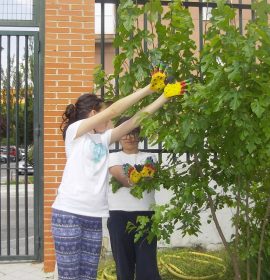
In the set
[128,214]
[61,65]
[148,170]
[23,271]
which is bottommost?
[23,271]

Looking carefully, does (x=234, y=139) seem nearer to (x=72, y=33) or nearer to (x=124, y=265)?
(x=124, y=265)

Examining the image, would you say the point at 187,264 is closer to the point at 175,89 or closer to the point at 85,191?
the point at 85,191

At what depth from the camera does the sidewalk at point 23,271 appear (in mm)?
5152

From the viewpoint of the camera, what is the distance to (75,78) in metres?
5.02

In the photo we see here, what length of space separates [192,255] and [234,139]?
297 centimetres

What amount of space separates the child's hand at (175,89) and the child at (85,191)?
4 centimetres

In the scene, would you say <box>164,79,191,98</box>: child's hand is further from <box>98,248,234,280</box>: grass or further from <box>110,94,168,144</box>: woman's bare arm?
<box>98,248,234,280</box>: grass

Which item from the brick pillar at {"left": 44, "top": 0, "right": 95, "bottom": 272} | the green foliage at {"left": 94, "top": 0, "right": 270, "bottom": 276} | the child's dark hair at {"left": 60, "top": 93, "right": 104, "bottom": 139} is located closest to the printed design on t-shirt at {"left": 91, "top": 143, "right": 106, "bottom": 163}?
the child's dark hair at {"left": 60, "top": 93, "right": 104, "bottom": 139}

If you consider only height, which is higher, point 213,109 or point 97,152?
point 213,109

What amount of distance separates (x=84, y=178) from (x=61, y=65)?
2.26m

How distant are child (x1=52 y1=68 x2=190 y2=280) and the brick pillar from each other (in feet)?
6.25

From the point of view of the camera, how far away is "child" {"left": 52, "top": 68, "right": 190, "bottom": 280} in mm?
2957

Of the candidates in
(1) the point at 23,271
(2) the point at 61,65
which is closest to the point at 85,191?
(2) the point at 61,65

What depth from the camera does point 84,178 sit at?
3.00 metres
